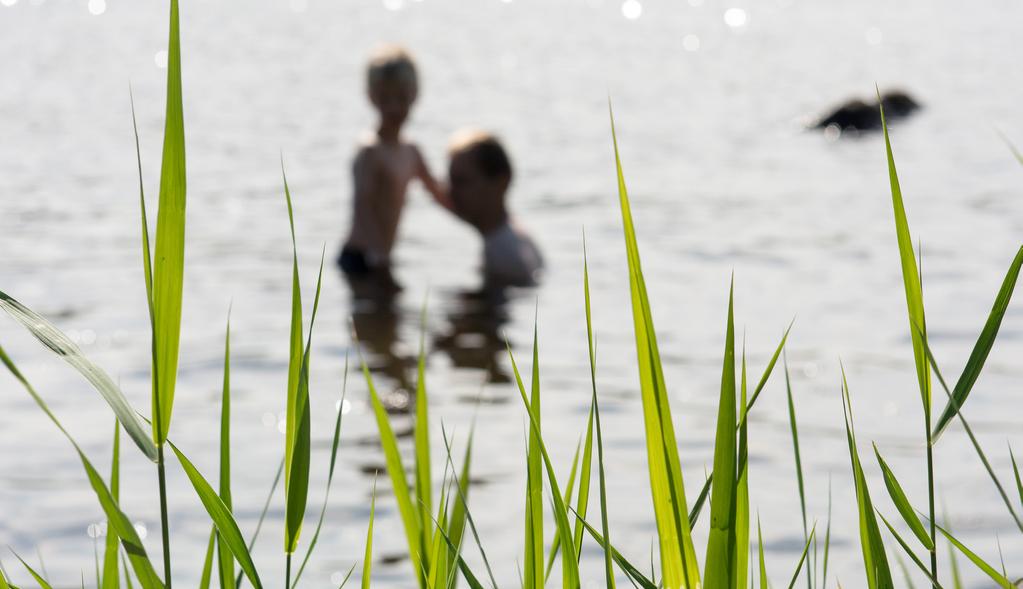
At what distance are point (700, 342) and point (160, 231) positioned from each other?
495cm

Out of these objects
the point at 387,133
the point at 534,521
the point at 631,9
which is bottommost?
the point at 534,521

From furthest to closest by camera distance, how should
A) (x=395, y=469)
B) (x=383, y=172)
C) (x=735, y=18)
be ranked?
(x=735, y=18) < (x=383, y=172) < (x=395, y=469)

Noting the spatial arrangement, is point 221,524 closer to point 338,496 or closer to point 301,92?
point 338,496

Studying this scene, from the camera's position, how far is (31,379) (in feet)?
17.0

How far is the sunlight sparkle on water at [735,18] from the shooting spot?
3273 cm

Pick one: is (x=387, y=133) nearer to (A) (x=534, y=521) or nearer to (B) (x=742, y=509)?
(A) (x=534, y=521)

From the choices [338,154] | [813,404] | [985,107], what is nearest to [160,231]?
[813,404]

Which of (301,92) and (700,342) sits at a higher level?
(301,92)

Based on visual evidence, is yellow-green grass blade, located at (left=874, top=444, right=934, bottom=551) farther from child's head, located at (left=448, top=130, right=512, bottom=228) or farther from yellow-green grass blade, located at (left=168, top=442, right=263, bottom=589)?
child's head, located at (left=448, top=130, right=512, bottom=228)

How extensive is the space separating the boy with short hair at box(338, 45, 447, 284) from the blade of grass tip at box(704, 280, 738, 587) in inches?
247

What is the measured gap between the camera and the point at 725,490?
1.12 metres

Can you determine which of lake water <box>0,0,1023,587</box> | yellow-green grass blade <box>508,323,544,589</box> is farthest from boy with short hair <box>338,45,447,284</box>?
yellow-green grass blade <box>508,323,544,589</box>

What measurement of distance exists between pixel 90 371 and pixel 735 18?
116 ft

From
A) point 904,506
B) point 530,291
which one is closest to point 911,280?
point 904,506
